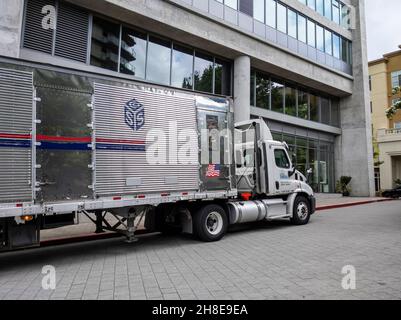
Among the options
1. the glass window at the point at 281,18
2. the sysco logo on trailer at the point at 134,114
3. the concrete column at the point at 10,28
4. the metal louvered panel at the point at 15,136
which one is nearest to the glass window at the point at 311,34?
the glass window at the point at 281,18

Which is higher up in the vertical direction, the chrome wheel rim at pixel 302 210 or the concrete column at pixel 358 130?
the concrete column at pixel 358 130

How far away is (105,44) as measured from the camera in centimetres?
1501

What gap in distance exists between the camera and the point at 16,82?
20.7 ft

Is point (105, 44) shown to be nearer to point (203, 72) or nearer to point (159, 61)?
point (159, 61)

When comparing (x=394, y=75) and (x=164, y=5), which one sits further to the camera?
(x=394, y=75)

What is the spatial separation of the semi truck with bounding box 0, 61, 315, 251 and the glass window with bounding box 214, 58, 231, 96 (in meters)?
10.0

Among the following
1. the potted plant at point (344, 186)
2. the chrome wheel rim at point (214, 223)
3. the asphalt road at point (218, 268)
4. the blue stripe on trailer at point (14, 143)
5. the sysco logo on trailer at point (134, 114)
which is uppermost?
the sysco logo on trailer at point (134, 114)

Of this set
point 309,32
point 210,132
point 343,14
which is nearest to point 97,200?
point 210,132

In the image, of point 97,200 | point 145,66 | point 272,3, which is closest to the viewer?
point 97,200

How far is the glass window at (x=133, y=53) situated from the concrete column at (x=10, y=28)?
14.6ft

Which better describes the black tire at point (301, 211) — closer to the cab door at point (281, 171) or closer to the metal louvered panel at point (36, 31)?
the cab door at point (281, 171)

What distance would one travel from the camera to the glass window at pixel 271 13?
21.4m

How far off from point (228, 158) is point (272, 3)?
1607 cm
